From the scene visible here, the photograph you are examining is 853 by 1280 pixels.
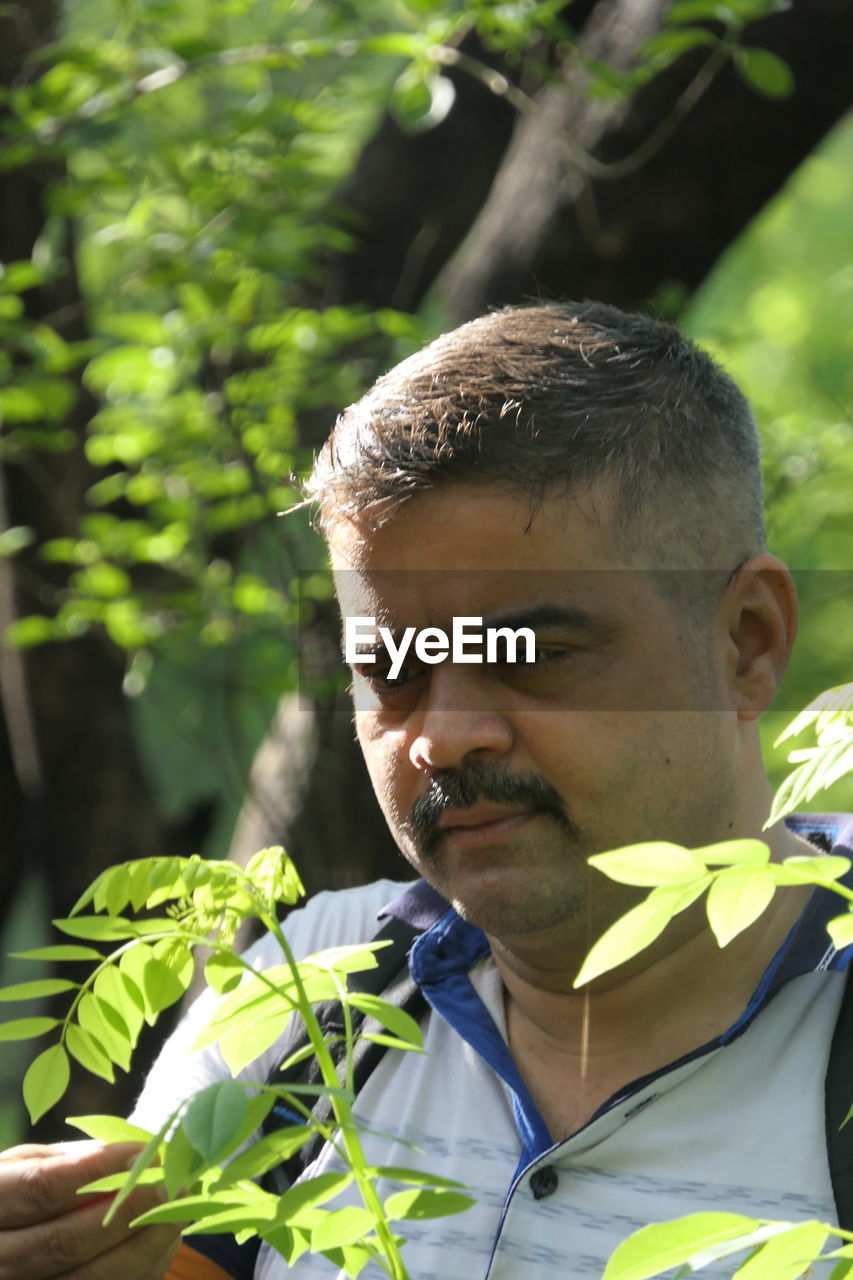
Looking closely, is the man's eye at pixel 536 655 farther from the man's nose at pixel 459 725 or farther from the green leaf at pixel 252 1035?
the green leaf at pixel 252 1035

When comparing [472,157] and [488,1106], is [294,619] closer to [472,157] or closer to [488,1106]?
[472,157]

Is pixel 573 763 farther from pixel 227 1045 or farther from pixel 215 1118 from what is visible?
pixel 215 1118

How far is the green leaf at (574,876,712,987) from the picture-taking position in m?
0.74

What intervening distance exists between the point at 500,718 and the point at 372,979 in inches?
18.9

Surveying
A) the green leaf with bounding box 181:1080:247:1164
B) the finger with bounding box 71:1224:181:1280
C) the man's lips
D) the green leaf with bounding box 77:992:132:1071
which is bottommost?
the finger with bounding box 71:1224:181:1280

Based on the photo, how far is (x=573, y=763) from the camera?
150 cm

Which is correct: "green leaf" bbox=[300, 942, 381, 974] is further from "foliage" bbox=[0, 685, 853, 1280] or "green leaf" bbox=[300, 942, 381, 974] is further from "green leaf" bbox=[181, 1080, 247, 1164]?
"green leaf" bbox=[181, 1080, 247, 1164]

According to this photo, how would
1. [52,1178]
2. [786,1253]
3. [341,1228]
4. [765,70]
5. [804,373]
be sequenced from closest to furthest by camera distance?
1. [786,1253]
2. [341,1228]
3. [52,1178]
4. [765,70]
5. [804,373]

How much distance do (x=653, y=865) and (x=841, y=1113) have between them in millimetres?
806

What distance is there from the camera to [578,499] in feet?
5.12

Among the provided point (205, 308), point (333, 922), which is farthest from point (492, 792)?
point (205, 308)

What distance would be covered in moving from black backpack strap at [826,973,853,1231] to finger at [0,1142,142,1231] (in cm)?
65

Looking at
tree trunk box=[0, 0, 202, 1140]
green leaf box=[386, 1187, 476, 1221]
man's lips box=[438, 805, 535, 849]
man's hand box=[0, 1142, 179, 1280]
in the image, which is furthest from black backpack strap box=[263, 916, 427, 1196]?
tree trunk box=[0, 0, 202, 1140]

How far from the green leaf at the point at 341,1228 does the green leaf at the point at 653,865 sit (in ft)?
0.85
